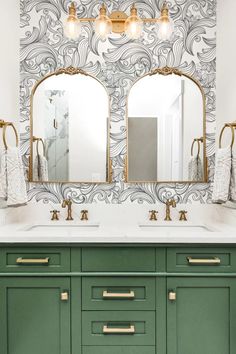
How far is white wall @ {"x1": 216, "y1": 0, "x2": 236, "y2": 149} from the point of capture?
6.89 ft

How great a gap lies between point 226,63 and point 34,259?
1.75m

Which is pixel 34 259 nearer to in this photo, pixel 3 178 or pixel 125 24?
pixel 3 178

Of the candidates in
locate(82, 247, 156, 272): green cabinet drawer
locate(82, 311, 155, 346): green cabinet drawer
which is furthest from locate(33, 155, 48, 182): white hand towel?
locate(82, 311, 155, 346): green cabinet drawer

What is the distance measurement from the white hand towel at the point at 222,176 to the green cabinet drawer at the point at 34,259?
0.97 metres

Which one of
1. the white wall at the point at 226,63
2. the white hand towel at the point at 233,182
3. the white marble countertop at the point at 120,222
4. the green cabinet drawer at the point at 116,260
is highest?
the white wall at the point at 226,63

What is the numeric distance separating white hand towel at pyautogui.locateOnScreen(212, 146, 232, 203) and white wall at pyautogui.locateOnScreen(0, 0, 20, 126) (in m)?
1.42

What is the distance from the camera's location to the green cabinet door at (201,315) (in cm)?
177

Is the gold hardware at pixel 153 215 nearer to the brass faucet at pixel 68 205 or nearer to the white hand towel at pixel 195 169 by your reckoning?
the white hand towel at pixel 195 169

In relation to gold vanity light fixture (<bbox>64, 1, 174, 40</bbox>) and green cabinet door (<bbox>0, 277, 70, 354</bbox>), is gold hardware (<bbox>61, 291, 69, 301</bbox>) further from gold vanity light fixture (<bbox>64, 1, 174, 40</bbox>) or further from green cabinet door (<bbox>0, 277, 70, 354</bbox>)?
gold vanity light fixture (<bbox>64, 1, 174, 40</bbox>)

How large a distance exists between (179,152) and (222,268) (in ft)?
2.97

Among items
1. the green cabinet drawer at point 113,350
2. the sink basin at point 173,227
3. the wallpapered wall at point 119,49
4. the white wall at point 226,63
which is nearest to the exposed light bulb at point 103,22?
the wallpapered wall at point 119,49

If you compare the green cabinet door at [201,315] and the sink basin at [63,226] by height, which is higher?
the sink basin at [63,226]

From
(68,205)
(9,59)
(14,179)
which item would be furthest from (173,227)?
(9,59)

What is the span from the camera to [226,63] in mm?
2189
